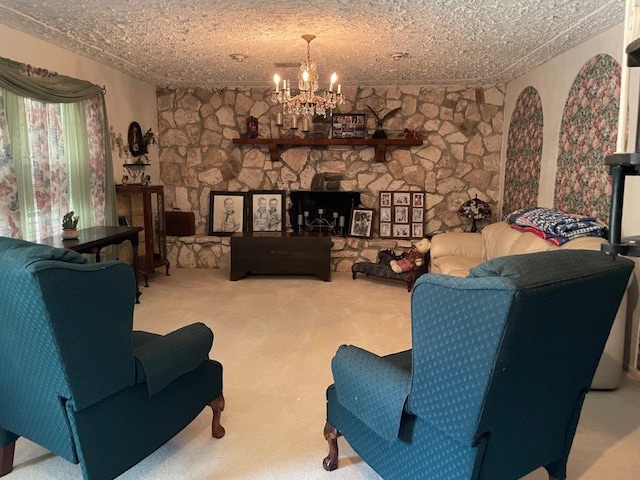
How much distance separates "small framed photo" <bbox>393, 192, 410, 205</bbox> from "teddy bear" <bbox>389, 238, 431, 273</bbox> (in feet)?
2.58

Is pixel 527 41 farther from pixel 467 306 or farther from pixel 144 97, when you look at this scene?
pixel 144 97

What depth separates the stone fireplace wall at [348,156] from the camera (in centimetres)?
566

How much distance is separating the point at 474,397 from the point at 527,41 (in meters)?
3.38

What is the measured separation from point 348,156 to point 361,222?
84 centimetres

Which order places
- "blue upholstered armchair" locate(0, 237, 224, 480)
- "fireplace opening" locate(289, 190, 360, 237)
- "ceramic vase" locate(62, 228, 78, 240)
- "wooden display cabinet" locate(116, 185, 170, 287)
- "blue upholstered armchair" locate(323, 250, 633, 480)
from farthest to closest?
1. "fireplace opening" locate(289, 190, 360, 237)
2. "wooden display cabinet" locate(116, 185, 170, 287)
3. "ceramic vase" locate(62, 228, 78, 240)
4. "blue upholstered armchair" locate(0, 237, 224, 480)
5. "blue upholstered armchair" locate(323, 250, 633, 480)

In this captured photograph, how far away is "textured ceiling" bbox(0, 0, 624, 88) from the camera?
2963 millimetres

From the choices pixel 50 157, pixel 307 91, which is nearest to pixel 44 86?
pixel 50 157

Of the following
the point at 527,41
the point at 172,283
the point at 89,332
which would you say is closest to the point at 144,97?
the point at 172,283

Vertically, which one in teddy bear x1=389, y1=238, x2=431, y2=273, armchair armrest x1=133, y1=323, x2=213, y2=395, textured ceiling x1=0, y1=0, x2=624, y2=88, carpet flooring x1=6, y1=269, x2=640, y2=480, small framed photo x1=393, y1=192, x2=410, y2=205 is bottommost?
carpet flooring x1=6, y1=269, x2=640, y2=480

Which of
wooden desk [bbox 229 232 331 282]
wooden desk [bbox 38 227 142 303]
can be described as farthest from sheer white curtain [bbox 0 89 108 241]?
wooden desk [bbox 229 232 331 282]

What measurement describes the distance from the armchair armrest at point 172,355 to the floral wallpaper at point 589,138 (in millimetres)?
2966

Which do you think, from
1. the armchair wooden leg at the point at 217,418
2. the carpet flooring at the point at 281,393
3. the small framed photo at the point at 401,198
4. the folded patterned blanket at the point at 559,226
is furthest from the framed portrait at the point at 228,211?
the armchair wooden leg at the point at 217,418

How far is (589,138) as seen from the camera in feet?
11.9

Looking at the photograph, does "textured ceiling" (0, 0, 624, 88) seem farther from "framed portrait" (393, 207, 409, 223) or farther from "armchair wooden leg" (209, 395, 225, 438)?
"armchair wooden leg" (209, 395, 225, 438)
